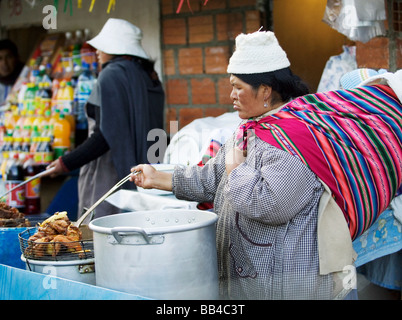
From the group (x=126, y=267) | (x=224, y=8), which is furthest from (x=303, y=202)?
(x=224, y=8)

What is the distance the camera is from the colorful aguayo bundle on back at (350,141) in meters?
2.01

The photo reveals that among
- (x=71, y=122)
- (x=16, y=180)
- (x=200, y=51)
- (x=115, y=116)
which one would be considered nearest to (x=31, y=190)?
(x=16, y=180)

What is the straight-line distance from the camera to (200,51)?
172 inches

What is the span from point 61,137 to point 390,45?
2646 mm

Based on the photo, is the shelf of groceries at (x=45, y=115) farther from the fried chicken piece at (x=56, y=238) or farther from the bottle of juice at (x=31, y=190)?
the fried chicken piece at (x=56, y=238)

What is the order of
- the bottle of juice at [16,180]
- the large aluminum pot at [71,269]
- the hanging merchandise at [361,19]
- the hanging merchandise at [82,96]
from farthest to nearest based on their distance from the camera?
the hanging merchandise at [82,96]
the bottle of juice at [16,180]
the hanging merchandise at [361,19]
the large aluminum pot at [71,269]

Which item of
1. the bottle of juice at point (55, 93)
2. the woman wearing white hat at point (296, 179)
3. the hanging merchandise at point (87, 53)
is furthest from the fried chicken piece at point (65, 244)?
the hanging merchandise at point (87, 53)

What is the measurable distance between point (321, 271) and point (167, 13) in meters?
2.98

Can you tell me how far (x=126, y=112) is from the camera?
12.5 feet

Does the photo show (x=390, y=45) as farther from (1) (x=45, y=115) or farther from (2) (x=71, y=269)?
(1) (x=45, y=115)

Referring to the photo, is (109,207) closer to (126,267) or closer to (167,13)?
(167,13)

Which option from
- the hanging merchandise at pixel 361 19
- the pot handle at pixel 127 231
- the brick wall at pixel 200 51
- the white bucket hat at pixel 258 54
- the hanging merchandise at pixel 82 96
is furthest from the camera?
the hanging merchandise at pixel 82 96

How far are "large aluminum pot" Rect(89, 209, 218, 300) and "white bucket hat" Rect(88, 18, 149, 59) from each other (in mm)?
2214

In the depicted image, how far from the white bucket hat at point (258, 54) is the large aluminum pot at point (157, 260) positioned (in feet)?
2.07
